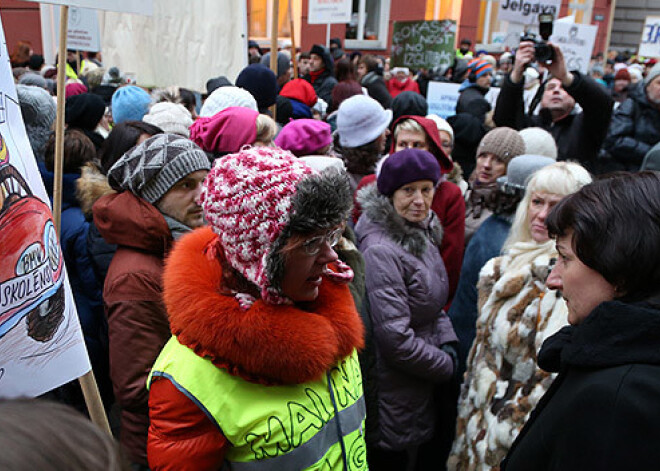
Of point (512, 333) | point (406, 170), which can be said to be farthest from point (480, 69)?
point (512, 333)

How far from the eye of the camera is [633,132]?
506 centimetres

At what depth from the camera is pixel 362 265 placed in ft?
7.61

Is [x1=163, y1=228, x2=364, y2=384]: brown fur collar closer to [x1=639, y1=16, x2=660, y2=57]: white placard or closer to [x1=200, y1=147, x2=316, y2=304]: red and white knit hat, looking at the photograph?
[x1=200, y1=147, x2=316, y2=304]: red and white knit hat

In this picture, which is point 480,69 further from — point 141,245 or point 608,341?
point 608,341

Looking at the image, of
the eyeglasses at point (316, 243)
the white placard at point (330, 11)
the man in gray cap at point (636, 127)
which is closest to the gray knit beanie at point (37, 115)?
the eyeglasses at point (316, 243)

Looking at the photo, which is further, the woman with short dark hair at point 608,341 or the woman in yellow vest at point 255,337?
the woman in yellow vest at point 255,337

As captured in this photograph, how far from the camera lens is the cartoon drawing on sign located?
1238 millimetres

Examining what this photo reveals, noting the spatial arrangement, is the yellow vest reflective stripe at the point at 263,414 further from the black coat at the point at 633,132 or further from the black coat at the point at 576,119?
the black coat at the point at 633,132

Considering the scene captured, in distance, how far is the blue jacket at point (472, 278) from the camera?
9.75 feet

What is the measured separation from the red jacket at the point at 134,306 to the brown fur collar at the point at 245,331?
0.39m

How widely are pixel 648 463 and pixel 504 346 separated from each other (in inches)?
42.2

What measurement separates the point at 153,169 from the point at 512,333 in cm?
150

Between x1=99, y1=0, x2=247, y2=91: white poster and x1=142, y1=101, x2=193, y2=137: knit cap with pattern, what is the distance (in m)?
0.70

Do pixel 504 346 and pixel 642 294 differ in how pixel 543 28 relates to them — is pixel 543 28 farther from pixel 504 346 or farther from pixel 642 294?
pixel 642 294
